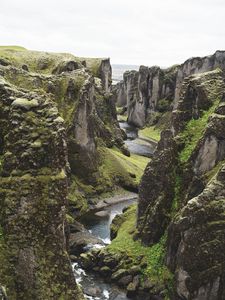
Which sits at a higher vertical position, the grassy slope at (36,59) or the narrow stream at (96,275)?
the grassy slope at (36,59)

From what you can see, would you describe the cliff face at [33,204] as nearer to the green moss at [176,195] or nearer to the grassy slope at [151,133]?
the green moss at [176,195]

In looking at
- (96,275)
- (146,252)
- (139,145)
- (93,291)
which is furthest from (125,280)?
(139,145)

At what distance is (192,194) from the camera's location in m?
63.8

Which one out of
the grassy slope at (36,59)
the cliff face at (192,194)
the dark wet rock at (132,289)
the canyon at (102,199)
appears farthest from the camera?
the grassy slope at (36,59)

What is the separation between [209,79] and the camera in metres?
78.8

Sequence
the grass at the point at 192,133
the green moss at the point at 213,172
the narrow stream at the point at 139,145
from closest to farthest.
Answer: the green moss at the point at 213,172 → the grass at the point at 192,133 → the narrow stream at the point at 139,145

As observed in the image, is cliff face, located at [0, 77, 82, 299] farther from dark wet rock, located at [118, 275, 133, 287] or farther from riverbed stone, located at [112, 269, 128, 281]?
riverbed stone, located at [112, 269, 128, 281]

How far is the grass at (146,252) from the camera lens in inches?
2472

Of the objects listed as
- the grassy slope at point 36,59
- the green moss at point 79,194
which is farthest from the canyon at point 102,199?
the grassy slope at point 36,59

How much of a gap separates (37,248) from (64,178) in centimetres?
604

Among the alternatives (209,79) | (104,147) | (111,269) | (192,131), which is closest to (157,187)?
(192,131)

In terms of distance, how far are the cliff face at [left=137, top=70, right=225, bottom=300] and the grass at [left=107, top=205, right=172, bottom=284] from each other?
1271mm

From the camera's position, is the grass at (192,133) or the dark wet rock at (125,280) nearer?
the dark wet rock at (125,280)

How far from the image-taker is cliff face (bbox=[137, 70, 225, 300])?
5472cm
